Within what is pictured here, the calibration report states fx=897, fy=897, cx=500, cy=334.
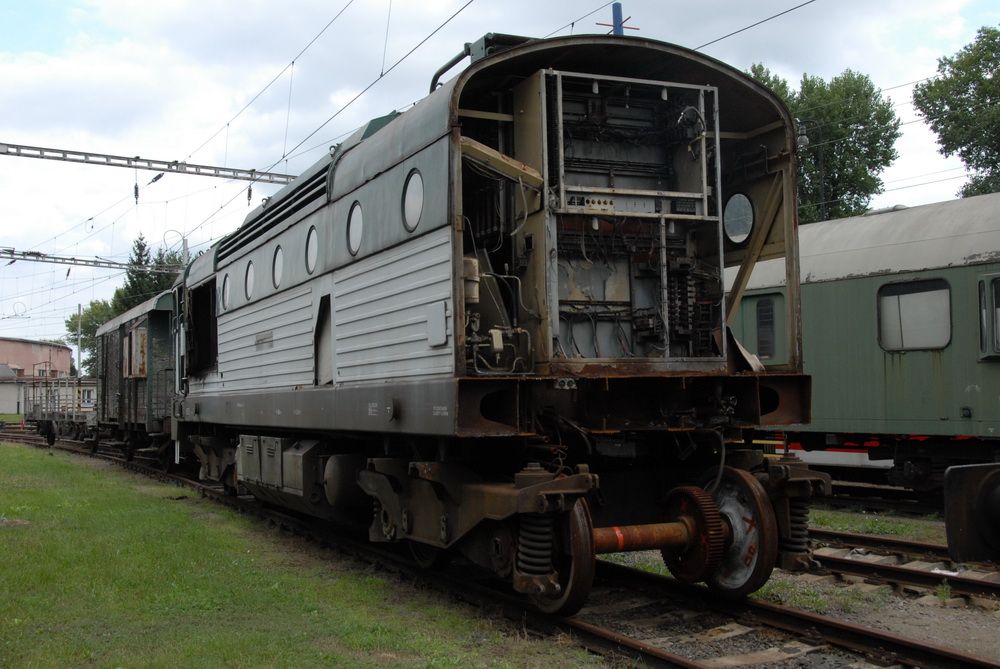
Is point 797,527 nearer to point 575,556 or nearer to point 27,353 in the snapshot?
point 575,556

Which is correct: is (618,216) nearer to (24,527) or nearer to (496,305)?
(496,305)

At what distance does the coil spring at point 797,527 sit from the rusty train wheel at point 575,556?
66.6 inches

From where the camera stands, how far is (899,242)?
1201cm

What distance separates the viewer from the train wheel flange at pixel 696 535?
6359mm

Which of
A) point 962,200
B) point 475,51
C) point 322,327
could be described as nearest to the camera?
point 475,51

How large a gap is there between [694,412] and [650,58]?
2685 mm

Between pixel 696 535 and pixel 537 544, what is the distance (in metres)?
1.35

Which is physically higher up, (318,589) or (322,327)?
(322,327)

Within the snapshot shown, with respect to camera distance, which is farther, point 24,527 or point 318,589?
point 24,527

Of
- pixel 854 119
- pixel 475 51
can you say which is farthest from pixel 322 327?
pixel 854 119

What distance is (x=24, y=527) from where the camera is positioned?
10.5m

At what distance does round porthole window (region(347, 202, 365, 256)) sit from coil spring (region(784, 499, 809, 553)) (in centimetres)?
406

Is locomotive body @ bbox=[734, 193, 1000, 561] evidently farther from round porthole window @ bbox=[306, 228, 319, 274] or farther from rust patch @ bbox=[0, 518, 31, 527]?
rust patch @ bbox=[0, 518, 31, 527]

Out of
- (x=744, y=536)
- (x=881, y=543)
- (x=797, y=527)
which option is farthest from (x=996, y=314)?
(x=744, y=536)
